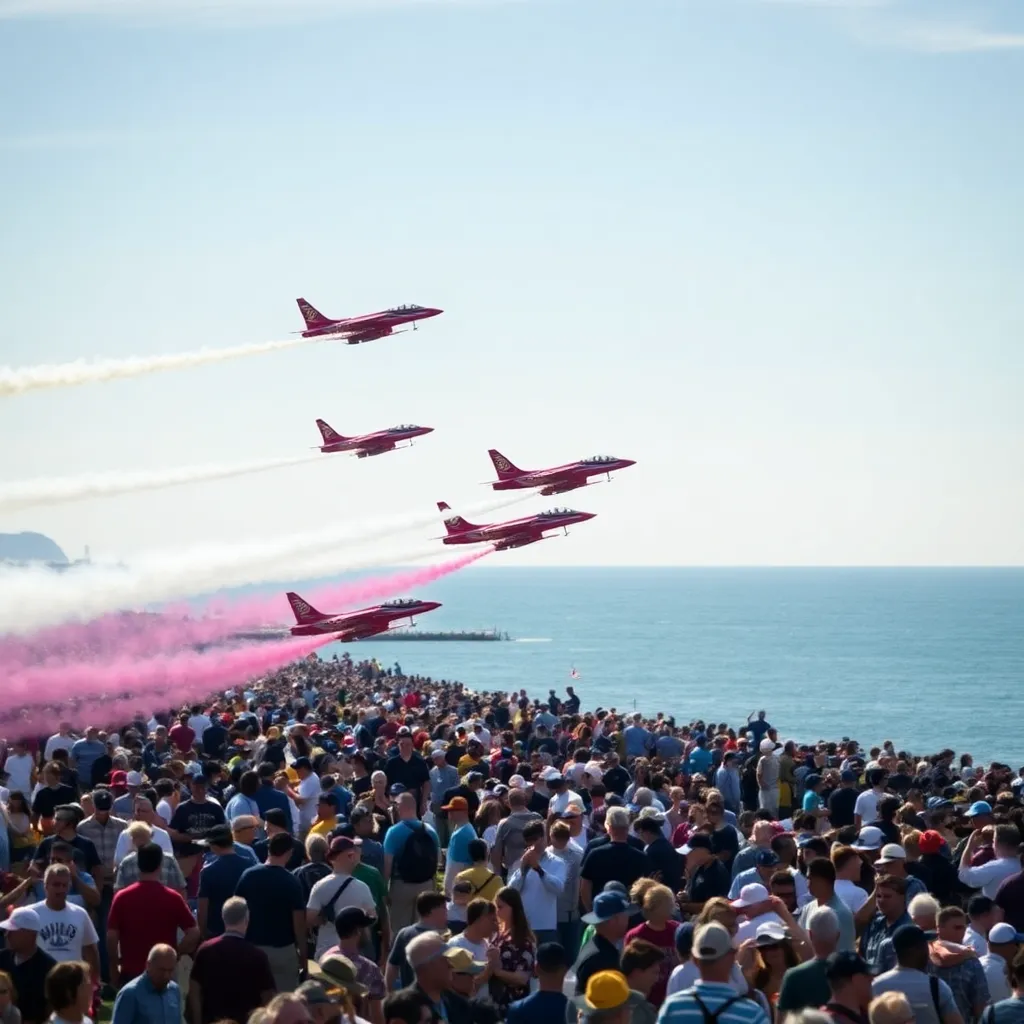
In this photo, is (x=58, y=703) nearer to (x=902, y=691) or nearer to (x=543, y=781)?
(x=543, y=781)

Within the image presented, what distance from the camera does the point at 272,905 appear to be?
10.3 meters

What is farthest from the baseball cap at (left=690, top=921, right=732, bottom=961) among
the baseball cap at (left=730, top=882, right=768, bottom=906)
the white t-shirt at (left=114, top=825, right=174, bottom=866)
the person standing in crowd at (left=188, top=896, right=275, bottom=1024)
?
the white t-shirt at (left=114, top=825, right=174, bottom=866)

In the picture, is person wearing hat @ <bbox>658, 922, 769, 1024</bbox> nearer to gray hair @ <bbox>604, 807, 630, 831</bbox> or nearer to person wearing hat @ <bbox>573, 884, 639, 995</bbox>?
person wearing hat @ <bbox>573, 884, 639, 995</bbox>

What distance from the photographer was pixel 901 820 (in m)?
14.4

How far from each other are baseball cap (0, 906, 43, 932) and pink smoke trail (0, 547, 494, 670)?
28.6 metres

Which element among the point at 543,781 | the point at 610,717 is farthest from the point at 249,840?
the point at 610,717

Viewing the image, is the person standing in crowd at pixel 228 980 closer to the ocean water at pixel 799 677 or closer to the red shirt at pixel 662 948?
the red shirt at pixel 662 948

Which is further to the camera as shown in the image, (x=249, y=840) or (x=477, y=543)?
(x=477, y=543)

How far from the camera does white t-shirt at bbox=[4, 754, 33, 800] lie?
688 inches

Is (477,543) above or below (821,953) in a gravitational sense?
above

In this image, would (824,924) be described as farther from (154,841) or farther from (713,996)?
(154,841)

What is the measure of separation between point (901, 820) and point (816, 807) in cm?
282

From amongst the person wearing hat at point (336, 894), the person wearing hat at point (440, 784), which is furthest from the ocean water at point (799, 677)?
the person wearing hat at point (336, 894)

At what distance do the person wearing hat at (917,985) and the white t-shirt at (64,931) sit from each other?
488 centimetres
